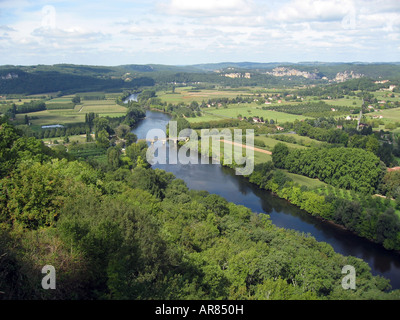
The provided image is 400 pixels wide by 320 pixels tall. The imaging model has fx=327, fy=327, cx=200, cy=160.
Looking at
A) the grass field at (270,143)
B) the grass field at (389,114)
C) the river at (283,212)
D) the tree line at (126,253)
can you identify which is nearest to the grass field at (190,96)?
the grass field at (270,143)

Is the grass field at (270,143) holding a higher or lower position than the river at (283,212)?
higher

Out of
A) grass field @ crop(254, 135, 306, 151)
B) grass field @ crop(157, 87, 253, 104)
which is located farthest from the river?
grass field @ crop(157, 87, 253, 104)

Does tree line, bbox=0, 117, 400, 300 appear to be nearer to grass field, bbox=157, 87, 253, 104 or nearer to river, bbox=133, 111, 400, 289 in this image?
river, bbox=133, 111, 400, 289

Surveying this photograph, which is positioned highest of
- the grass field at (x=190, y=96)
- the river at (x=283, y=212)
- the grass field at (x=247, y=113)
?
the grass field at (x=190, y=96)

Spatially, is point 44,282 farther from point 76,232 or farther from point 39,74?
point 39,74

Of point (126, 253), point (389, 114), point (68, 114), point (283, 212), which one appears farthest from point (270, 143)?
point (68, 114)

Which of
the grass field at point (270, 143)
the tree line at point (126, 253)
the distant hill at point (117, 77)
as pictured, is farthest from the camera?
the distant hill at point (117, 77)

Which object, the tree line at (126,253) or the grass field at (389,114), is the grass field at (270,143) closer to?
the grass field at (389,114)

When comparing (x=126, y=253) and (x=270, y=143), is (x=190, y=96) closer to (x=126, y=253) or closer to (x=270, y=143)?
(x=270, y=143)
